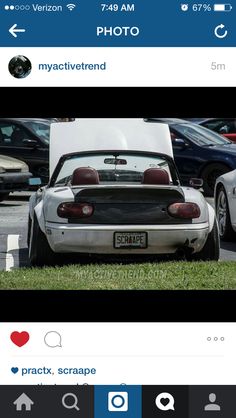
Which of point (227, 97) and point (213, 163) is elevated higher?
point (227, 97)

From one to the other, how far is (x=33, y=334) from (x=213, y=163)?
5846 millimetres

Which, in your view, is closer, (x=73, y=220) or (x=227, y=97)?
(x=227, y=97)

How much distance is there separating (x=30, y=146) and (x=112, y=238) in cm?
405

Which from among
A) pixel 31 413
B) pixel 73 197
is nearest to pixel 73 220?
pixel 73 197

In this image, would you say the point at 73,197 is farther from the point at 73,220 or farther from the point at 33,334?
the point at 33,334

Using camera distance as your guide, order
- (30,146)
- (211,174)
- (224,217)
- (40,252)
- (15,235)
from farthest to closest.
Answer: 1. (30,146)
2. (211,174)
3. (15,235)
4. (224,217)
5. (40,252)

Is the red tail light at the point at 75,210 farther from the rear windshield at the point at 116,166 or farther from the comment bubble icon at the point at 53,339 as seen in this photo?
the comment bubble icon at the point at 53,339

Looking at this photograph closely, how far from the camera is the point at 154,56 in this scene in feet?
12.4

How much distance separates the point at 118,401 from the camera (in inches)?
123

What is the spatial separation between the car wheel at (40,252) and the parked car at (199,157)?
1.36 metres
